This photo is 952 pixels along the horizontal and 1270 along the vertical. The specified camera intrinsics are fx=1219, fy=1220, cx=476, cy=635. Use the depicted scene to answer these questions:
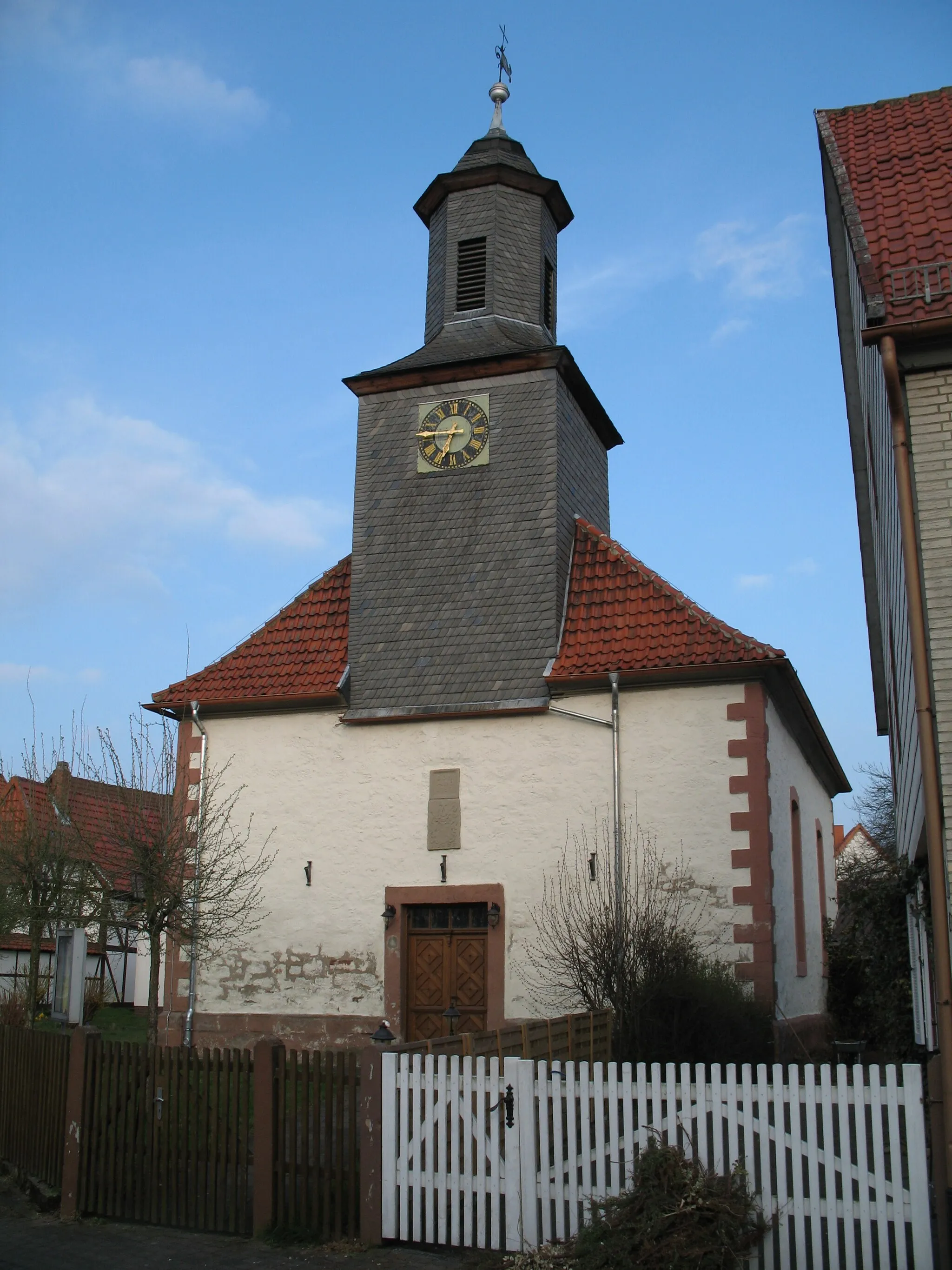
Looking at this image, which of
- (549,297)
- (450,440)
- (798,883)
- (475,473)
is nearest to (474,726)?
(475,473)

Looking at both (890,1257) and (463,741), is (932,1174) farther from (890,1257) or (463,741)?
(463,741)

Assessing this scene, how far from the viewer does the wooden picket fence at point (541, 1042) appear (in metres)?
8.55

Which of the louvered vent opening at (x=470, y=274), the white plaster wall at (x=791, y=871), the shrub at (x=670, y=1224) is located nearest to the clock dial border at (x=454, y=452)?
the louvered vent opening at (x=470, y=274)

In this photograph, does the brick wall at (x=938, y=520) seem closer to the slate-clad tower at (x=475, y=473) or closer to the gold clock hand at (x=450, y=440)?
the slate-clad tower at (x=475, y=473)

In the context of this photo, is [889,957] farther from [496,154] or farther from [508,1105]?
[496,154]

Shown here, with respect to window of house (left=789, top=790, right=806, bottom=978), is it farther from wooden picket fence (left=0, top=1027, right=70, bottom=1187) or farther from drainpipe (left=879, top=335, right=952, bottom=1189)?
wooden picket fence (left=0, top=1027, right=70, bottom=1187)

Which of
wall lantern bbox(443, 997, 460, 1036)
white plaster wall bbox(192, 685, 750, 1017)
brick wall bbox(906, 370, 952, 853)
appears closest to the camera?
brick wall bbox(906, 370, 952, 853)

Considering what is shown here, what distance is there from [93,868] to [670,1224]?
32.3 feet

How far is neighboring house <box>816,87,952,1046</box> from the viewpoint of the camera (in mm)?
8180

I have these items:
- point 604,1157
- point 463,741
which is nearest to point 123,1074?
point 604,1157

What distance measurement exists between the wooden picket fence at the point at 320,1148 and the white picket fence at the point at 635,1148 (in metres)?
0.31

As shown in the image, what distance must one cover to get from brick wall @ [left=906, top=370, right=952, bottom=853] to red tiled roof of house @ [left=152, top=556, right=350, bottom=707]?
9497 millimetres

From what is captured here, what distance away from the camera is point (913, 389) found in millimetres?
8711

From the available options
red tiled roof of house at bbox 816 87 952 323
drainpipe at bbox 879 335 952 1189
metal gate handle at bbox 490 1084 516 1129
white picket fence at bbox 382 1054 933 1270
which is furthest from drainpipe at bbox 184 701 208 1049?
red tiled roof of house at bbox 816 87 952 323
